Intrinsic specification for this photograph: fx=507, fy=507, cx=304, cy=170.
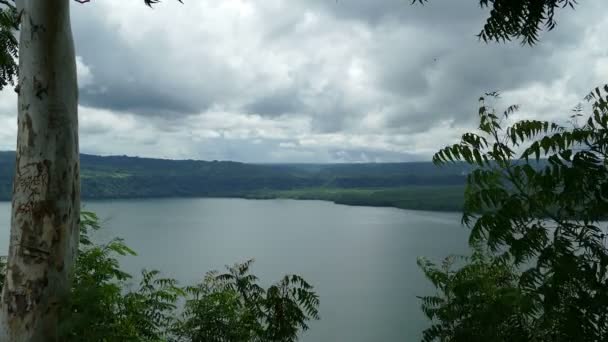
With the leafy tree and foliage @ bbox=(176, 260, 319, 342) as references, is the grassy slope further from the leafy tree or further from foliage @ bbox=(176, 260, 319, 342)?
the leafy tree

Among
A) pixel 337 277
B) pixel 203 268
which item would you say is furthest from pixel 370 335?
pixel 203 268

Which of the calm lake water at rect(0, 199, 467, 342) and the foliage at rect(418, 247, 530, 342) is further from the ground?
the foliage at rect(418, 247, 530, 342)

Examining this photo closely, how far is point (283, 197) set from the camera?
531 feet

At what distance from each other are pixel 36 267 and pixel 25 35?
1.04 m

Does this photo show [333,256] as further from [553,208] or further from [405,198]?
[405,198]

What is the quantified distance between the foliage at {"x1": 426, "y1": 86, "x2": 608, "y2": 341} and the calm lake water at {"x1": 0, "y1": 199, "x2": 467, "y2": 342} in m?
4.55

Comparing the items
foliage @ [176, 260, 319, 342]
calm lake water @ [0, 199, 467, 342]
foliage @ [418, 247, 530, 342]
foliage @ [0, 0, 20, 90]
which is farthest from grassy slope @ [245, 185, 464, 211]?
foliage @ [0, 0, 20, 90]

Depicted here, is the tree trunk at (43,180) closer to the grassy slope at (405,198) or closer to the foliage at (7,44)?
the foliage at (7,44)

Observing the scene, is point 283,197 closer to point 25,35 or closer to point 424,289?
point 424,289

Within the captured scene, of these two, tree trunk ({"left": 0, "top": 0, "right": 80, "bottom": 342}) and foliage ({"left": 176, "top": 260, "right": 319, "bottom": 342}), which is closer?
tree trunk ({"left": 0, "top": 0, "right": 80, "bottom": 342})

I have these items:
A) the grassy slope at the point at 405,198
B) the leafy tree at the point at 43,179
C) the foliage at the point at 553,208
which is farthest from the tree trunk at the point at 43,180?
the grassy slope at the point at 405,198

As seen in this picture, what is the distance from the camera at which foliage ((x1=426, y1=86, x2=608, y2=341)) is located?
2266 mm

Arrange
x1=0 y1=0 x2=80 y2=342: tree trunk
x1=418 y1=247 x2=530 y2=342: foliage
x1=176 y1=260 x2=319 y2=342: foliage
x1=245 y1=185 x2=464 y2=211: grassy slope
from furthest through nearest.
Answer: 1. x1=245 y1=185 x2=464 y2=211: grassy slope
2. x1=176 y1=260 x2=319 y2=342: foliage
3. x1=418 y1=247 x2=530 y2=342: foliage
4. x1=0 y1=0 x2=80 y2=342: tree trunk

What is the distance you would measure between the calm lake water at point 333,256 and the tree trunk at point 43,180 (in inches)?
149
